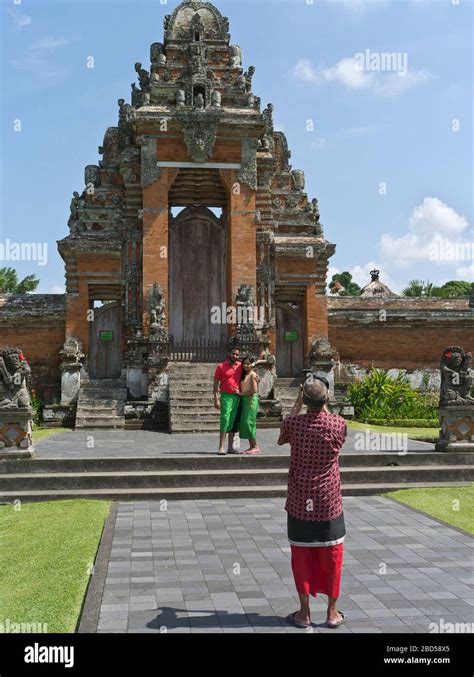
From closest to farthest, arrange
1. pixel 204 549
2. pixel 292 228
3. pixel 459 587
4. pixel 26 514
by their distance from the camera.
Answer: pixel 459 587
pixel 204 549
pixel 26 514
pixel 292 228

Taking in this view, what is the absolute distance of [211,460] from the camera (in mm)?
10336

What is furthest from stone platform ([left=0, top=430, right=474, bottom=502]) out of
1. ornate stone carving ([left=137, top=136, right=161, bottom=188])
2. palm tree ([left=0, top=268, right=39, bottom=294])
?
palm tree ([left=0, top=268, right=39, bottom=294])

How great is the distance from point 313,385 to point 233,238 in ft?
49.4

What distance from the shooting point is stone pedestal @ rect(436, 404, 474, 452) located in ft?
37.0

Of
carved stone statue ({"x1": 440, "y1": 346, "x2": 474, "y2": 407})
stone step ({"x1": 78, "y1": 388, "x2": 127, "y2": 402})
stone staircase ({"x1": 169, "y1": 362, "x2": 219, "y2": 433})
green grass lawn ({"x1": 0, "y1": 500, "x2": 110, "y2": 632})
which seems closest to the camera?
green grass lawn ({"x1": 0, "y1": 500, "x2": 110, "y2": 632})

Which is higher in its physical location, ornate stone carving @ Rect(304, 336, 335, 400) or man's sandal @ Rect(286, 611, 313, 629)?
ornate stone carving @ Rect(304, 336, 335, 400)

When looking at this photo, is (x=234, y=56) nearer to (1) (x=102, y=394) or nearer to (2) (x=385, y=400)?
(1) (x=102, y=394)

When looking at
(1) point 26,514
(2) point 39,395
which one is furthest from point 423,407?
(1) point 26,514

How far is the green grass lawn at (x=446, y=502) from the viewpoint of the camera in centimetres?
802

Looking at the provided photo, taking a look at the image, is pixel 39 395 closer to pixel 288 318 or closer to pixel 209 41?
pixel 288 318

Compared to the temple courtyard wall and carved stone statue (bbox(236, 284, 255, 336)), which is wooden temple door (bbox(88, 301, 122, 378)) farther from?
carved stone statue (bbox(236, 284, 255, 336))

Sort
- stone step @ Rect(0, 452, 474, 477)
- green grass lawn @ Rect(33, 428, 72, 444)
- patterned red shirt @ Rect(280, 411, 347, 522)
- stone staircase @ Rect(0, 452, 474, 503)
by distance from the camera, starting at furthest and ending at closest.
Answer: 1. green grass lawn @ Rect(33, 428, 72, 444)
2. stone step @ Rect(0, 452, 474, 477)
3. stone staircase @ Rect(0, 452, 474, 503)
4. patterned red shirt @ Rect(280, 411, 347, 522)

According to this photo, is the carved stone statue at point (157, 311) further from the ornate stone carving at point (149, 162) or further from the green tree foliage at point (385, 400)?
Answer: the green tree foliage at point (385, 400)

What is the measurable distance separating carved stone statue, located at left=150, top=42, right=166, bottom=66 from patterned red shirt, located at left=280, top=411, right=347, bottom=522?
18.9 meters
